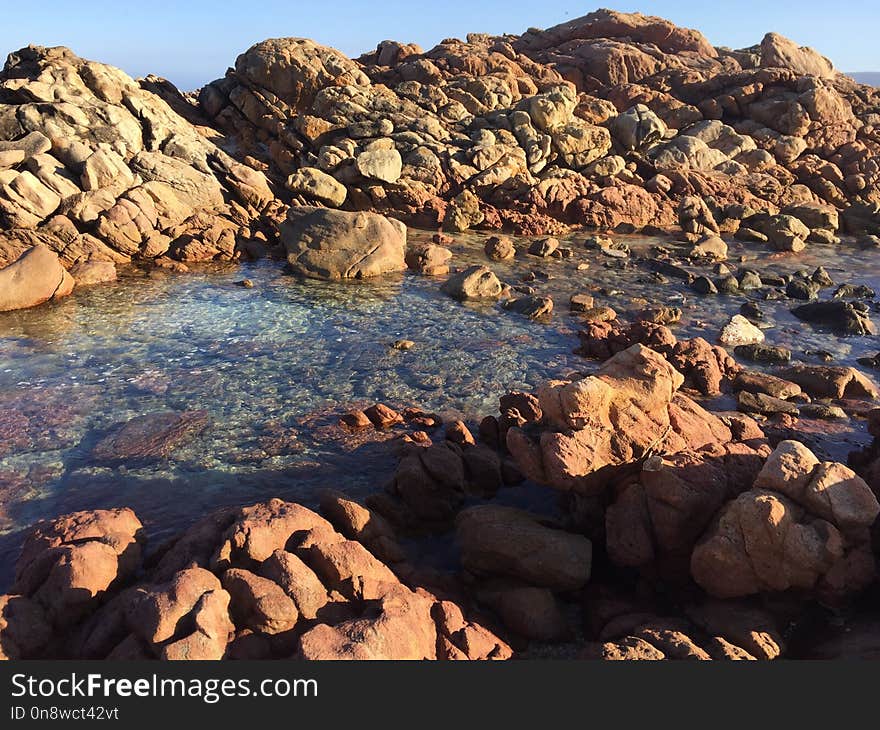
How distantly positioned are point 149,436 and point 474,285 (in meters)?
12.8

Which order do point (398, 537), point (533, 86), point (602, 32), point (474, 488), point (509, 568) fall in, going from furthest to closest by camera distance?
point (602, 32), point (533, 86), point (474, 488), point (398, 537), point (509, 568)

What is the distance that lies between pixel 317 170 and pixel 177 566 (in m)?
27.0

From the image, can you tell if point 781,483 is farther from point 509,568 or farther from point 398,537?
point 398,537

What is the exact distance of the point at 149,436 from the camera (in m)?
13.2

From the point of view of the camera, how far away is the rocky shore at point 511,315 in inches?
303

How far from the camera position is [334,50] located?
38.9m

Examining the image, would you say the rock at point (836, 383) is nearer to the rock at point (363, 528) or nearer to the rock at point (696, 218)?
the rock at point (363, 528)

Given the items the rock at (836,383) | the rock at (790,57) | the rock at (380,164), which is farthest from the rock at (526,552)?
the rock at (790,57)

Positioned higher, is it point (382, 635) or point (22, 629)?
point (382, 635)

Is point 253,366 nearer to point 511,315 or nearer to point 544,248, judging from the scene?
point 511,315

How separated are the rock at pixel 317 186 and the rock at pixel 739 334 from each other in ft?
65.4

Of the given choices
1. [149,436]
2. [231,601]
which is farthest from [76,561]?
[149,436]

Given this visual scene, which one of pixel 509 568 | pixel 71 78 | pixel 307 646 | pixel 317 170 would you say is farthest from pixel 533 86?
pixel 307 646

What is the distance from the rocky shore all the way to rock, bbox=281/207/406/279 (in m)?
0.11
